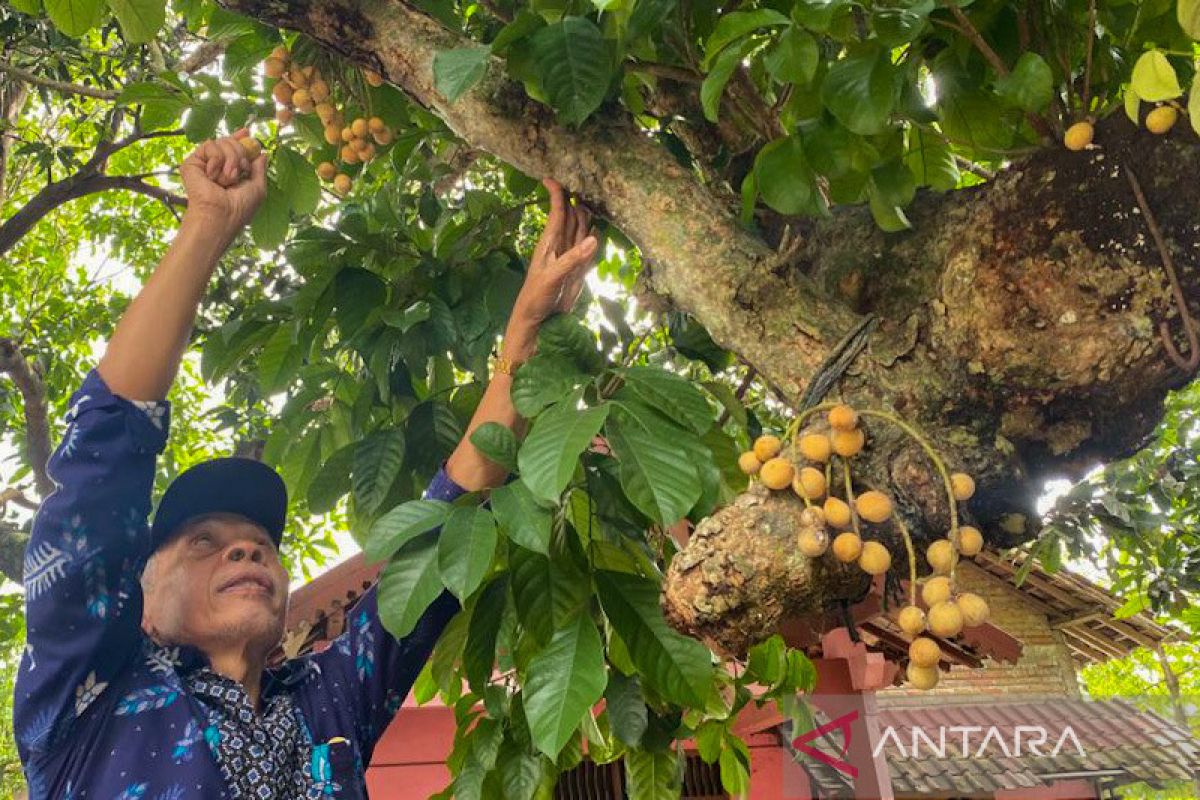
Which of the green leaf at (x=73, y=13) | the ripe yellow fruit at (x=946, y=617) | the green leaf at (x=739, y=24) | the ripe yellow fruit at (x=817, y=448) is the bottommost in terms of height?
the ripe yellow fruit at (x=946, y=617)

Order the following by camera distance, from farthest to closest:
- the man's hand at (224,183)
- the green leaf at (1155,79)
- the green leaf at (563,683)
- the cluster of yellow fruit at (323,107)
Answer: the cluster of yellow fruit at (323,107) < the man's hand at (224,183) < the green leaf at (563,683) < the green leaf at (1155,79)

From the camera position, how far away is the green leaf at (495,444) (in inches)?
53.9

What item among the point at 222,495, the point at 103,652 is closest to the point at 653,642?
the point at 103,652

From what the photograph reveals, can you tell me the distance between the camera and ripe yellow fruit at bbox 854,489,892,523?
0.98m

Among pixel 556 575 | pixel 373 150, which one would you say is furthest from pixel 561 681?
pixel 373 150

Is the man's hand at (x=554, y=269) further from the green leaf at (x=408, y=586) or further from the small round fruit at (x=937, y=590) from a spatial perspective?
the small round fruit at (x=937, y=590)

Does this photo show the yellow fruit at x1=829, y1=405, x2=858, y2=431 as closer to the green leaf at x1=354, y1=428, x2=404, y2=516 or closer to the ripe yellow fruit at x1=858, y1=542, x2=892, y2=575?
the ripe yellow fruit at x1=858, y1=542, x2=892, y2=575

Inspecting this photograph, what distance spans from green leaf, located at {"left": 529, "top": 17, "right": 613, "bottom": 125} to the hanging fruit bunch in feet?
1.71

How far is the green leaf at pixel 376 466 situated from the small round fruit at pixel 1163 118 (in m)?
1.30

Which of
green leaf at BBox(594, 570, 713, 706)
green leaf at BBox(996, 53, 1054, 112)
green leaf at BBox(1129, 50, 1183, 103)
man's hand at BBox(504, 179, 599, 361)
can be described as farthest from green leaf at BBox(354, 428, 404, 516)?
green leaf at BBox(1129, 50, 1183, 103)

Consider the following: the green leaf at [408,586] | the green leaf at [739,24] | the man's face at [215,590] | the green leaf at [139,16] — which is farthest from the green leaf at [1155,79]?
the man's face at [215,590]

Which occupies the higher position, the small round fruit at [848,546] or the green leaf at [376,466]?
the green leaf at [376,466]

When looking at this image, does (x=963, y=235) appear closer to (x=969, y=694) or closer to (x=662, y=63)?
(x=662, y=63)

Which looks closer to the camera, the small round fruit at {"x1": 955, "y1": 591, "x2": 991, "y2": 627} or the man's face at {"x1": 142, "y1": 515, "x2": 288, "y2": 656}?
the small round fruit at {"x1": 955, "y1": 591, "x2": 991, "y2": 627}
